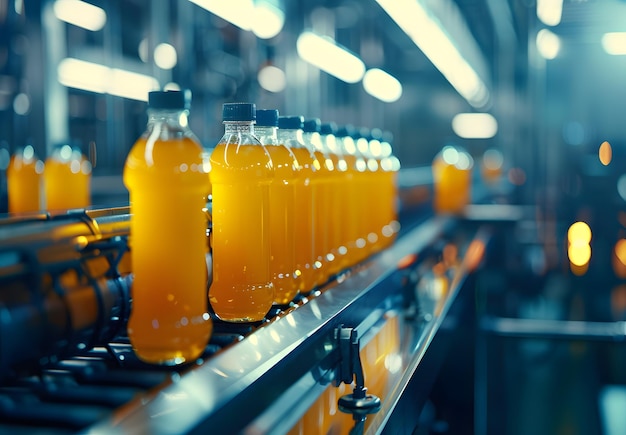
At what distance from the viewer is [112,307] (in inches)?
37.2

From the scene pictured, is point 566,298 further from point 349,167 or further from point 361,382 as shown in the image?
point 361,382

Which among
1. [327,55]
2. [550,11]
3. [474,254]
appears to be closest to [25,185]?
[474,254]

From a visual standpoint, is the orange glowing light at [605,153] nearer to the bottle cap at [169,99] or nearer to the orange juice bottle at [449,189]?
the orange juice bottle at [449,189]

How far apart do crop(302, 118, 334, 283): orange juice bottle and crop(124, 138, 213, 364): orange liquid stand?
0.59 m

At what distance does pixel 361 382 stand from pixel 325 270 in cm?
43

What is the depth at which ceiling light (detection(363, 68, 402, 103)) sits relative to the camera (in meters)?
8.15

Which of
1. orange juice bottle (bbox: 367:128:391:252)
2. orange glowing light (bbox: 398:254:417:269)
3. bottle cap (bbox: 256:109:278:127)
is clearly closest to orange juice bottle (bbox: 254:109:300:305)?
bottle cap (bbox: 256:109:278:127)

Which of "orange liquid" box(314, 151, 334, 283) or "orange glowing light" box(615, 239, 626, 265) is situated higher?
"orange liquid" box(314, 151, 334, 283)

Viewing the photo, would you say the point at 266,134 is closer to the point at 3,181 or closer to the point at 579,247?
the point at 3,181

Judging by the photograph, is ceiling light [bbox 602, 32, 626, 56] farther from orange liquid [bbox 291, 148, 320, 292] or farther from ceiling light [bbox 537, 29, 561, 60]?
orange liquid [bbox 291, 148, 320, 292]

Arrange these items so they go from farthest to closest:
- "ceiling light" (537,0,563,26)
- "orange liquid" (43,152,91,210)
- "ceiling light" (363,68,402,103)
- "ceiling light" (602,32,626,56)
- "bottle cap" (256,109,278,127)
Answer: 1. "ceiling light" (363,68,402,103)
2. "ceiling light" (602,32,626,56)
3. "ceiling light" (537,0,563,26)
4. "orange liquid" (43,152,91,210)
5. "bottle cap" (256,109,278,127)

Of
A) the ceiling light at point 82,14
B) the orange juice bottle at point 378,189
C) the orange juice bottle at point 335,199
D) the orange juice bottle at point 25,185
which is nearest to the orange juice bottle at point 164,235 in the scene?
the orange juice bottle at point 335,199

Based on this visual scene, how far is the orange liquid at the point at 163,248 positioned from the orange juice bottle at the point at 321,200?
59 cm

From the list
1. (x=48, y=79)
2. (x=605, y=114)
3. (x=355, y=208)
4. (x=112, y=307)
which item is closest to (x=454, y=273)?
(x=355, y=208)
